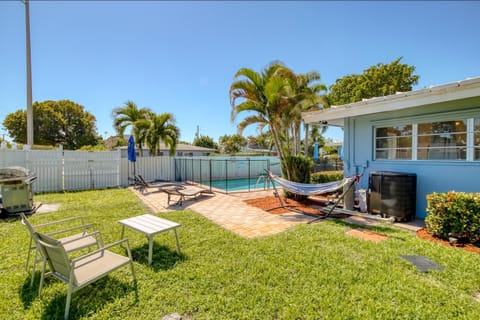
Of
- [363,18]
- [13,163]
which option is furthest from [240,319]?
[13,163]

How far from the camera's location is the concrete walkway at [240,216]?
5.18 metres

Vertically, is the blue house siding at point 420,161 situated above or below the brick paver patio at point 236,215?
above

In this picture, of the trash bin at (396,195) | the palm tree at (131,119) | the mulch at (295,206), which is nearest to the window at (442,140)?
the trash bin at (396,195)

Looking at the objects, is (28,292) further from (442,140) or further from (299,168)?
(442,140)

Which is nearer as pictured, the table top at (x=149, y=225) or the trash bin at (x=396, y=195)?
the table top at (x=149, y=225)

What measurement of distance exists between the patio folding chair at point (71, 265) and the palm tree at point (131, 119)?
12.2 metres

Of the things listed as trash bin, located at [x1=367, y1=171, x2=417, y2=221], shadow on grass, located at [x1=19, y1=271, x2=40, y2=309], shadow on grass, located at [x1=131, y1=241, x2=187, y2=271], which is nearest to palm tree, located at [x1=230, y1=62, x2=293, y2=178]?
trash bin, located at [x1=367, y1=171, x2=417, y2=221]

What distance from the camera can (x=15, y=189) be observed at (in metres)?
6.27

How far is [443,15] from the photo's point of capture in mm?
8250

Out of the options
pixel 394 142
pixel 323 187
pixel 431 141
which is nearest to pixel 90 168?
pixel 323 187

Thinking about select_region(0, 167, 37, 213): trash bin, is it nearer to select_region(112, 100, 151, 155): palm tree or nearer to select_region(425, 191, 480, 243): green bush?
select_region(112, 100, 151, 155): palm tree

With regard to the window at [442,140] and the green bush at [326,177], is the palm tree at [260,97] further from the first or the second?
the green bush at [326,177]

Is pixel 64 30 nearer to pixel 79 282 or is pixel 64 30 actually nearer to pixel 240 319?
pixel 79 282

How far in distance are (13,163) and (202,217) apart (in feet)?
29.1
